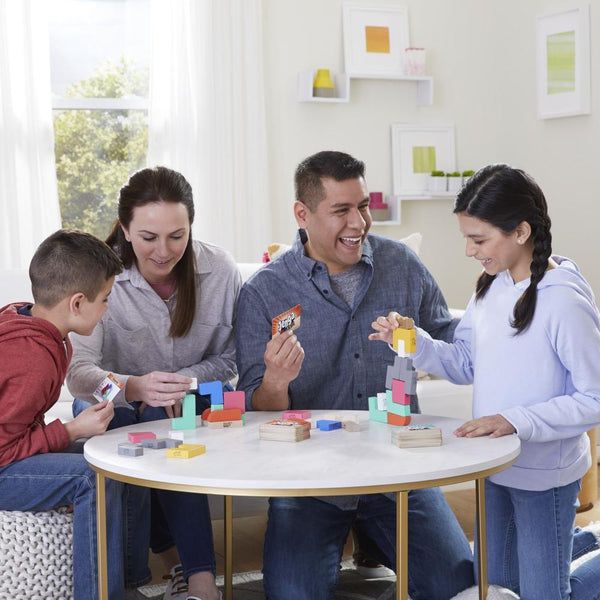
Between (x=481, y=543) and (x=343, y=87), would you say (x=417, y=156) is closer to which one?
(x=343, y=87)

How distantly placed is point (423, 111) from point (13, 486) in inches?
139

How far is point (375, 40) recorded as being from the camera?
468cm

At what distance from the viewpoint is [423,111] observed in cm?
487

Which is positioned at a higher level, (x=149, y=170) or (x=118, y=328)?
(x=149, y=170)

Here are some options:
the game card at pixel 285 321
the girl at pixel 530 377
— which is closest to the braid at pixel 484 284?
the girl at pixel 530 377

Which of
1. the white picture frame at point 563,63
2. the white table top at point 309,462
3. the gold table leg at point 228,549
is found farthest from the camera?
the white picture frame at point 563,63

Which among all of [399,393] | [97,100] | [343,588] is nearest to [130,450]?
[399,393]

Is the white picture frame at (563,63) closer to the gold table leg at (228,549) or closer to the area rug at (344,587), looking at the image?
the area rug at (344,587)

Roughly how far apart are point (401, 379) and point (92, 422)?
65 centimetres

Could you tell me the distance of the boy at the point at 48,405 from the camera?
185 cm

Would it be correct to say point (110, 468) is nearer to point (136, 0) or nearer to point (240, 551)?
point (240, 551)

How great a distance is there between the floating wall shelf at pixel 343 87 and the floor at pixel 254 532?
209 cm

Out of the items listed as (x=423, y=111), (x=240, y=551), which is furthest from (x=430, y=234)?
(x=240, y=551)

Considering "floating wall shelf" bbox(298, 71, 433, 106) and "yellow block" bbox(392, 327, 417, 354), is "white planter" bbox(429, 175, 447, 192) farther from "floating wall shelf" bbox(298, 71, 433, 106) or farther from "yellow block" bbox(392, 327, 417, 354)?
"yellow block" bbox(392, 327, 417, 354)
